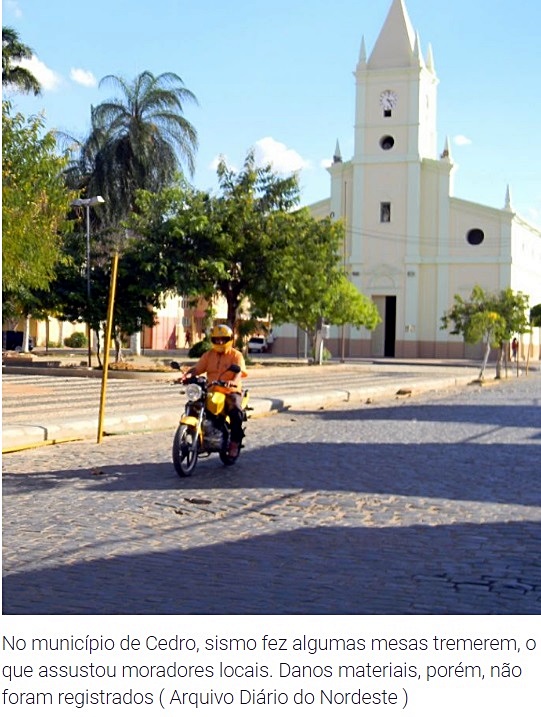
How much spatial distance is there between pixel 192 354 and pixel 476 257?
2714 cm

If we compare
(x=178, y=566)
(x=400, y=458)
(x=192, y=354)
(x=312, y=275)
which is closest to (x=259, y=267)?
(x=312, y=275)

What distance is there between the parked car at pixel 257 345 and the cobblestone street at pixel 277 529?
5693 cm

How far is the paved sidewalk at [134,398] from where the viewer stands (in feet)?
46.2

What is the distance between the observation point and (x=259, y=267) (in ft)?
111

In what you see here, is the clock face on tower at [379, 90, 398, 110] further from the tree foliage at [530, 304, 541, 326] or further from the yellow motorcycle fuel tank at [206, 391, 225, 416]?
the yellow motorcycle fuel tank at [206, 391, 225, 416]

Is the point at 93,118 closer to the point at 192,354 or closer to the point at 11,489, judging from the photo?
the point at 192,354

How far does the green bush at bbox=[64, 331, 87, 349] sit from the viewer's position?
61781 mm

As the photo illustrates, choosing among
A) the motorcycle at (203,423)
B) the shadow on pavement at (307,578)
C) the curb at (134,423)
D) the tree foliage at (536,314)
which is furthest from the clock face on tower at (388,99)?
the shadow on pavement at (307,578)

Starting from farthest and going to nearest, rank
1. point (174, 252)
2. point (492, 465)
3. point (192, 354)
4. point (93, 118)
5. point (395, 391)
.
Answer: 1. point (93, 118)
2. point (192, 354)
3. point (174, 252)
4. point (395, 391)
5. point (492, 465)

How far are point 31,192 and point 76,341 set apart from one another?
4341 centimetres

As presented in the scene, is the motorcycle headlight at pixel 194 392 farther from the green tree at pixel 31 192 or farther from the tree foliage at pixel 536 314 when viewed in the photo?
the tree foliage at pixel 536 314

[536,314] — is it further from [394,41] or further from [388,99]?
[394,41]

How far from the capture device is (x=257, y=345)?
72.2 metres

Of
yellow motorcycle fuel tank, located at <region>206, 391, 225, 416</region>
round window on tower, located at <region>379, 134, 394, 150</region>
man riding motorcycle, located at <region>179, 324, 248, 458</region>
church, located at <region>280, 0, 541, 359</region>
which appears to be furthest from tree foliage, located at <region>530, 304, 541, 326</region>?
yellow motorcycle fuel tank, located at <region>206, 391, 225, 416</region>
